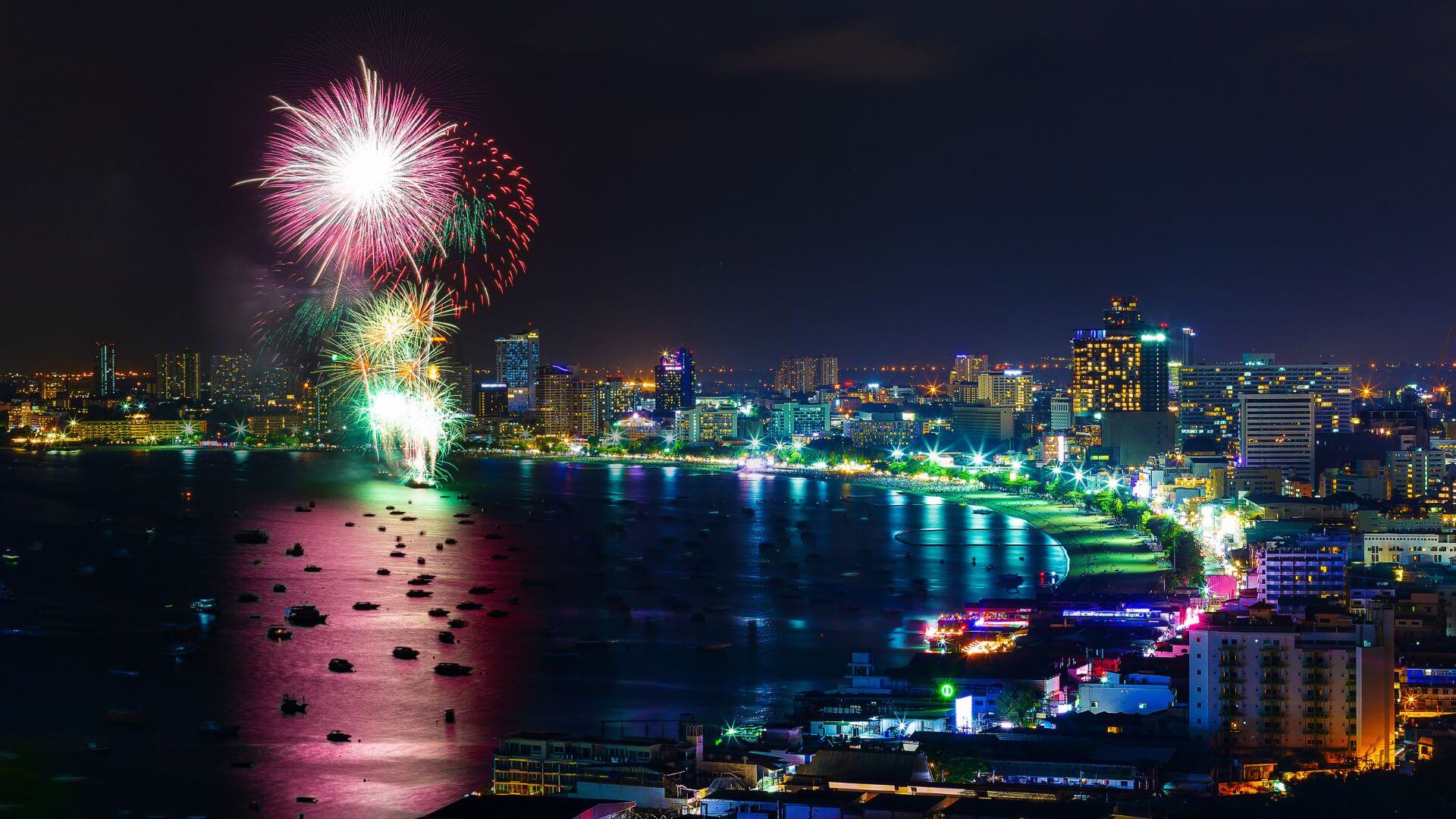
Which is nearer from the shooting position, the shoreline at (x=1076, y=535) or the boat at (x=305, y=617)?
the boat at (x=305, y=617)

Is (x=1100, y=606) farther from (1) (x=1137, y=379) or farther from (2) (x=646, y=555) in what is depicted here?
(1) (x=1137, y=379)

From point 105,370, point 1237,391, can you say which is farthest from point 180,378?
point 1237,391

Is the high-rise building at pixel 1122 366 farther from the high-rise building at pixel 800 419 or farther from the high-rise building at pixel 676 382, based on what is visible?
the high-rise building at pixel 676 382

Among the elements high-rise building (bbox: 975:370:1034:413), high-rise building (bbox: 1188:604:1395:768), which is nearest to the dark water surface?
high-rise building (bbox: 1188:604:1395:768)

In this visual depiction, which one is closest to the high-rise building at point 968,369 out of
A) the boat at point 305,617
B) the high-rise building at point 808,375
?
the high-rise building at point 808,375

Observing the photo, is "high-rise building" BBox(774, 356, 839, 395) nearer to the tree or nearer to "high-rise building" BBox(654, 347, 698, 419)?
"high-rise building" BBox(654, 347, 698, 419)
